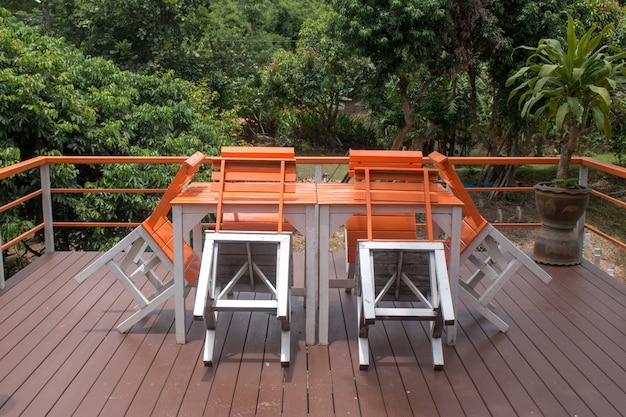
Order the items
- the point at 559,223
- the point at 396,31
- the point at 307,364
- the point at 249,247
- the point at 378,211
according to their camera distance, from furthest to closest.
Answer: the point at 396,31 < the point at 559,223 < the point at 378,211 < the point at 249,247 < the point at 307,364

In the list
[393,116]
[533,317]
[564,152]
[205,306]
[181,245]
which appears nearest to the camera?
[205,306]

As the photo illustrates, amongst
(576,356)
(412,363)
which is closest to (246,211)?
(412,363)

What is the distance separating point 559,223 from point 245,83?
1170 centimetres

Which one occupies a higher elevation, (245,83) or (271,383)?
(245,83)

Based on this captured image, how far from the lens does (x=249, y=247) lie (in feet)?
11.6

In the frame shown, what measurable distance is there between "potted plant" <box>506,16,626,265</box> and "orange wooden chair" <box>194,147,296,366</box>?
1945 mm

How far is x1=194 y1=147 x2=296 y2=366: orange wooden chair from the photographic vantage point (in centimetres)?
336

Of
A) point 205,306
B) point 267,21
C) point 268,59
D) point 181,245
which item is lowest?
point 205,306

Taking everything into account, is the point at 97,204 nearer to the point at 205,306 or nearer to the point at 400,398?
the point at 205,306

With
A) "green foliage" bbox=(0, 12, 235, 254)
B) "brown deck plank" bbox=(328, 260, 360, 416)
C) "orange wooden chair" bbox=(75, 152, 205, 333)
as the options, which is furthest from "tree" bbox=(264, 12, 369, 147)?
"orange wooden chair" bbox=(75, 152, 205, 333)

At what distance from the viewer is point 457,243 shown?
368 centimetres

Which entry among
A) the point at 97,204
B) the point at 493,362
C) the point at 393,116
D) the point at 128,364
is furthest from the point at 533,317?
the point at 393,116

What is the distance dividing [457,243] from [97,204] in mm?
4352

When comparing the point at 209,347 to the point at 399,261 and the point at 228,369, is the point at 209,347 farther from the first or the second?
the point at 399,261
